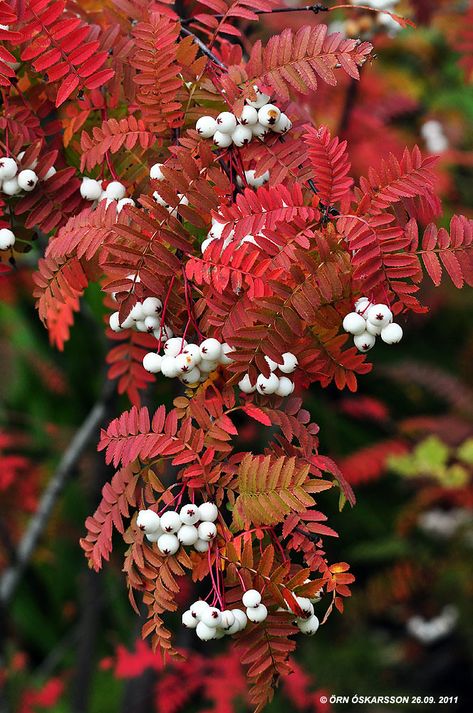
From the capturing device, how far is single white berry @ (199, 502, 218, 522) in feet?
1.95

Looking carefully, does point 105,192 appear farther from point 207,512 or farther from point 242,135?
point 207,512

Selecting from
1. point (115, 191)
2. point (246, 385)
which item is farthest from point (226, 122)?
point (246, 385)

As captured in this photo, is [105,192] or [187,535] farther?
[105,192]

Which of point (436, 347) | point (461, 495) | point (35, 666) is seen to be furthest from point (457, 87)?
point (35, 666)

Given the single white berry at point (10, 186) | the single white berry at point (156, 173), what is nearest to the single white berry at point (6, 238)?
the single white berry at point (10, 186)

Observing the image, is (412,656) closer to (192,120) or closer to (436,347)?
(436,347)

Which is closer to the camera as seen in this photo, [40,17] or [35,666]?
[40,17]

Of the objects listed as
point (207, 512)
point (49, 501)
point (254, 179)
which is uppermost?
point (254, 179)

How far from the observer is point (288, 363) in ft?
2.07

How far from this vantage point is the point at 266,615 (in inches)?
23.7

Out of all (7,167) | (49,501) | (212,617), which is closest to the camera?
(212,617)

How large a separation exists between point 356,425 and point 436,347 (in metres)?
0.60

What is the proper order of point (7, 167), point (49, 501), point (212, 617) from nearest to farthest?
point (212, 617), point (7, 167), point (49, 501)

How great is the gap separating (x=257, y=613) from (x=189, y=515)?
0.30ft
